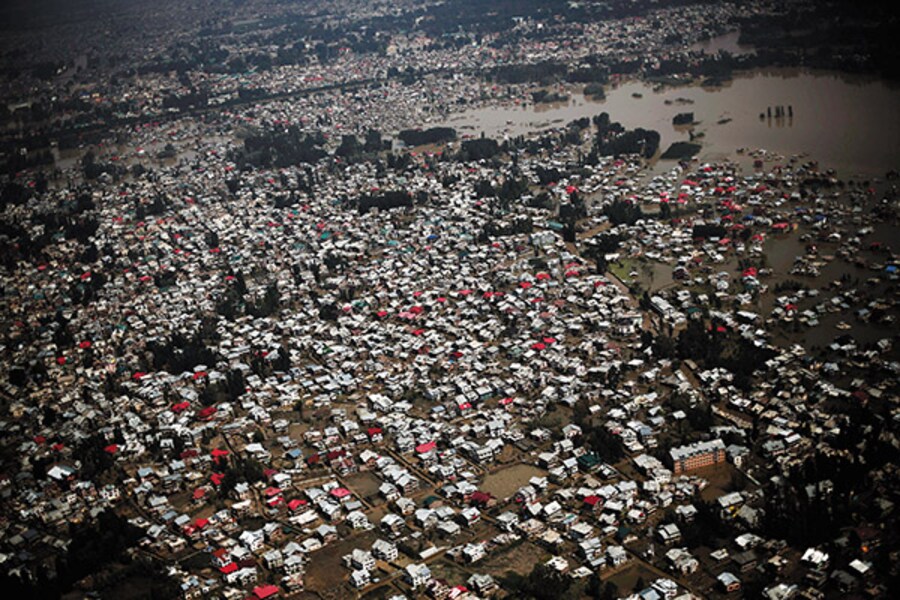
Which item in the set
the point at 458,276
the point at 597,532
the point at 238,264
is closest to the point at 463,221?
the point at 458,276

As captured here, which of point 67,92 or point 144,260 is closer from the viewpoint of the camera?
point 144,260

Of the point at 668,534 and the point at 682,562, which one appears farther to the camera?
the point at 668,534

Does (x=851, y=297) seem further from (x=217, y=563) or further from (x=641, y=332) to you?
(x=217, y=563)

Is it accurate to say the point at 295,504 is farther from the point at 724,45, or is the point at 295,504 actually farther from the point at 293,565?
the point at 724,45

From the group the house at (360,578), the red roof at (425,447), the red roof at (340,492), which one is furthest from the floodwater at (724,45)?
the house at (360,578)

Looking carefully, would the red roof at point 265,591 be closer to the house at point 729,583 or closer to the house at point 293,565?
the house at point 293,565

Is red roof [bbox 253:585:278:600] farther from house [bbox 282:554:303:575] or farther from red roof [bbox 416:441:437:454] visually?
red roof [bbox 416:441:437:454]

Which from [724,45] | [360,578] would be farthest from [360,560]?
[724,45]

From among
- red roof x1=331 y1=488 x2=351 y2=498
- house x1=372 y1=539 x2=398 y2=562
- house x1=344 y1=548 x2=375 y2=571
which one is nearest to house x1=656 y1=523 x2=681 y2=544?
house x1=372 y1=539 x2=398 y2=562

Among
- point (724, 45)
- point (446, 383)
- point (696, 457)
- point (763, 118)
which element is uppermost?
point (724, 45)
